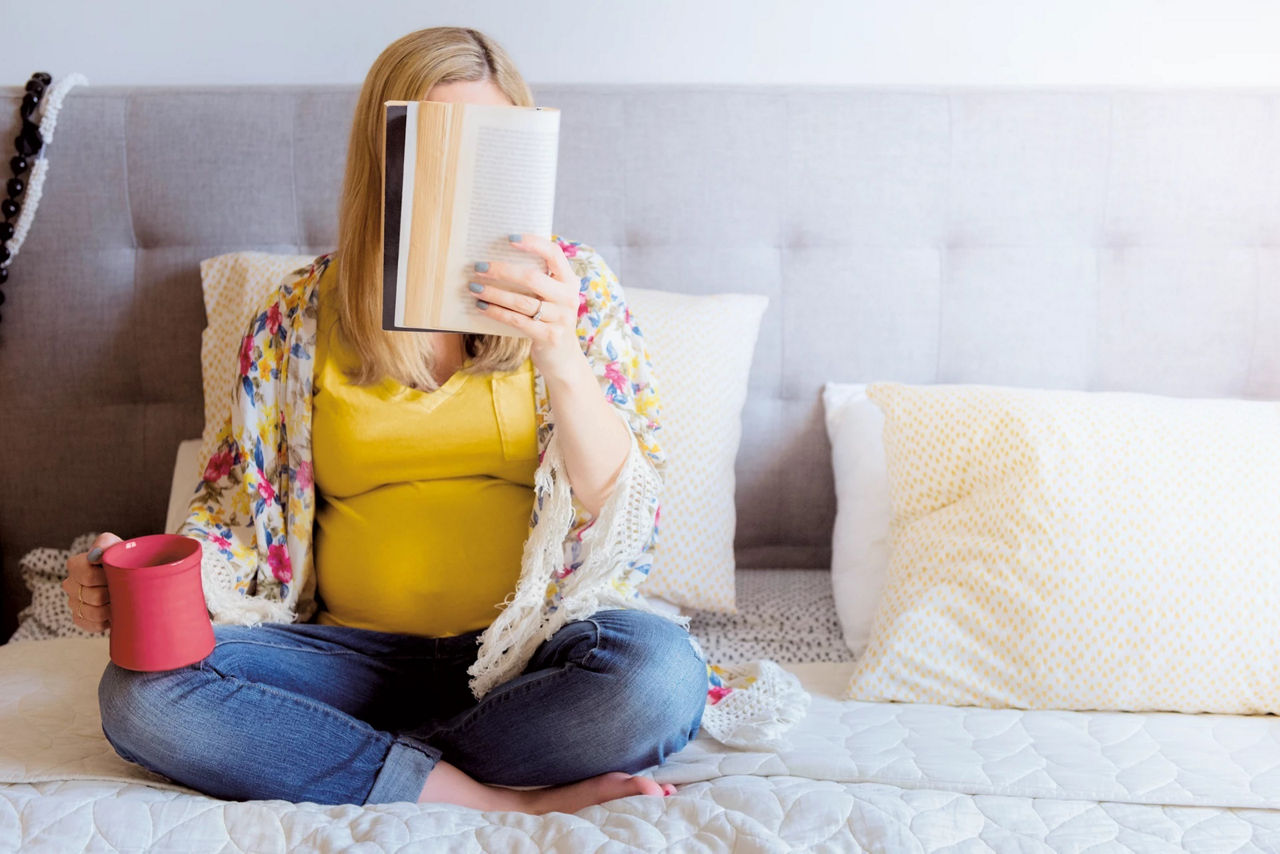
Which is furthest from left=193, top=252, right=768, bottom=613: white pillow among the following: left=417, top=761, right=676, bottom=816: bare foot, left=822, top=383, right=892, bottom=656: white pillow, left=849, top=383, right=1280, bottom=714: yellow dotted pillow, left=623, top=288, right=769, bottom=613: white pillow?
left=417, top=761, right=676, bottom=816: bare foot

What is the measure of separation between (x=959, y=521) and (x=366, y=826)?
0.74 metres

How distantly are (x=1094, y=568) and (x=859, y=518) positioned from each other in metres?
0.32

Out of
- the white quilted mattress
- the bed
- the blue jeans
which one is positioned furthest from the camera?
the bed

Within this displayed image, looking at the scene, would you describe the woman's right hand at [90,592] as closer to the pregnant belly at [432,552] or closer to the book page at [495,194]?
the pregnant belly at [432,552]

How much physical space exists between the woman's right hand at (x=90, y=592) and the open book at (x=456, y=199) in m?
0.35

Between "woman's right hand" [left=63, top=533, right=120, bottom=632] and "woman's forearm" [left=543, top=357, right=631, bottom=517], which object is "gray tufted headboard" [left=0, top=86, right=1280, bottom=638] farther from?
"woman's right hand" [left=63, top=533, right=120, bottom=632]

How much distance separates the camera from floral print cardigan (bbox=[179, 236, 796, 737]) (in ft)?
3.60

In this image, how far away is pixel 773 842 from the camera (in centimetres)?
83

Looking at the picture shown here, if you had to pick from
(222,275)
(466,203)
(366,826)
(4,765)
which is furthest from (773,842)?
(222,275)

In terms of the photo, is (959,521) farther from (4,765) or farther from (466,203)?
(4,765)

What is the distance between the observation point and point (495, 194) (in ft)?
2.93

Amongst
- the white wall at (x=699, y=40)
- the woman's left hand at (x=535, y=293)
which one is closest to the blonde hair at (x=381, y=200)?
the woman's left hand at (x=535, y=293)

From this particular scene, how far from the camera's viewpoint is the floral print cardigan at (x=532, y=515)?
1098mm

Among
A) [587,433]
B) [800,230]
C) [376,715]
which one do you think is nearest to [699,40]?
[800,230]
